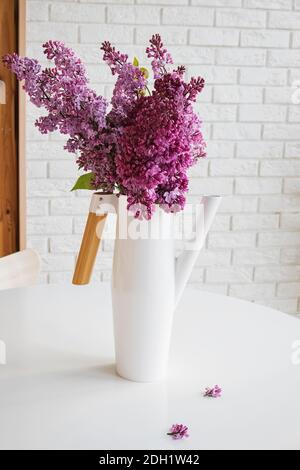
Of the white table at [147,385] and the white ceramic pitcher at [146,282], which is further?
the white ceramic pitcher at [146,282]

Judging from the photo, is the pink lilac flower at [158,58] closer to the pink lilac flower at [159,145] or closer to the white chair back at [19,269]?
the pink lilac flower at [159,145]

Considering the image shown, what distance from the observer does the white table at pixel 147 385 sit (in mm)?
849

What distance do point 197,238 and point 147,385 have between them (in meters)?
0.26

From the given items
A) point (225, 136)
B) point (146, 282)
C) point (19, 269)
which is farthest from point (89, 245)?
point (225, 136)

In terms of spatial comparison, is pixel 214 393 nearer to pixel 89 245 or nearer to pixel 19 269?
pixel 89 245

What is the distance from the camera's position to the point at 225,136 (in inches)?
104

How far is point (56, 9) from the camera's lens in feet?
7.88

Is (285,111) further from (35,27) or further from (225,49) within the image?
(35,27)

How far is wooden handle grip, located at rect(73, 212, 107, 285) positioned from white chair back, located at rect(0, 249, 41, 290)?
83 centimetres

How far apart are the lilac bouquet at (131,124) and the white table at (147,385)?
303mm

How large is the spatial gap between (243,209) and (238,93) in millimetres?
509

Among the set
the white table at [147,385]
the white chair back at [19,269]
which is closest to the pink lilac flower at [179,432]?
the white table at [147,385]

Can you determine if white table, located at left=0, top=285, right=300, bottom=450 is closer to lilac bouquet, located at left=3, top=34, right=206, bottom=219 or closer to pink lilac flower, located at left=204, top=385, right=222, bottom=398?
pink lilac flower, located at left=204, top=385, right=222, bottom=398
